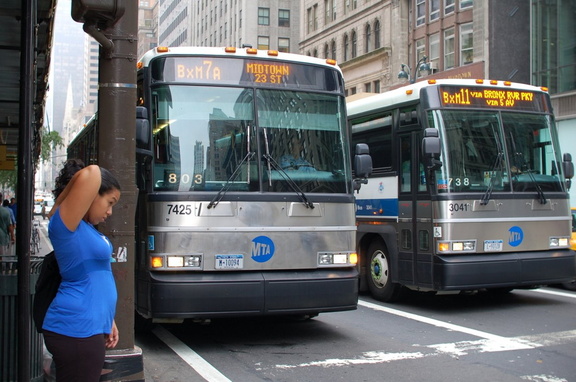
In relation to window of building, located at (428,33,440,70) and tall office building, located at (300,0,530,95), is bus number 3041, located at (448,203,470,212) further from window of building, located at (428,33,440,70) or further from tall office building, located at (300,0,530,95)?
window of building, located at (428,33,440,70)

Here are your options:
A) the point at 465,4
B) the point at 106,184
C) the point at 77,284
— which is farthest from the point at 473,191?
the point at 465,4

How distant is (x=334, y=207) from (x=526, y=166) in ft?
12.7

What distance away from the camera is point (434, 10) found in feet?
130

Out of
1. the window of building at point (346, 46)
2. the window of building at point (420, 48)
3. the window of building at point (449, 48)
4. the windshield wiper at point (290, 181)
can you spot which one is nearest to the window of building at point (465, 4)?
the window of building at point (449, 48)

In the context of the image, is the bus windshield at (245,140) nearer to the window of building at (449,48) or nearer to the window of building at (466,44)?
the window of building at (466,44)

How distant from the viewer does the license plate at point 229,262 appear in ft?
25.7

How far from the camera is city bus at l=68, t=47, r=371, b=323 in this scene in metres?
7.74

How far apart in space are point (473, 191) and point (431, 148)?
1.11 meters

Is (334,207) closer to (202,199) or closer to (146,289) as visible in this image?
(202,199)

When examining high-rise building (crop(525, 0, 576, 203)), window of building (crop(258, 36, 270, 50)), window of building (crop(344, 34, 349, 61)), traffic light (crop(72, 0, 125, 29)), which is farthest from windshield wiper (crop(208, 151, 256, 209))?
window of building (crop(258, 36, 270, 50))

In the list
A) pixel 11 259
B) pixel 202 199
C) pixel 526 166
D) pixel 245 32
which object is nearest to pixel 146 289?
pixel 202 199

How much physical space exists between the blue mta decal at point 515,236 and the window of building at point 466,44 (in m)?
27.0

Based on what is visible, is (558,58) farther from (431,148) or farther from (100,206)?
(100,206)

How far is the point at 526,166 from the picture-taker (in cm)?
1071
